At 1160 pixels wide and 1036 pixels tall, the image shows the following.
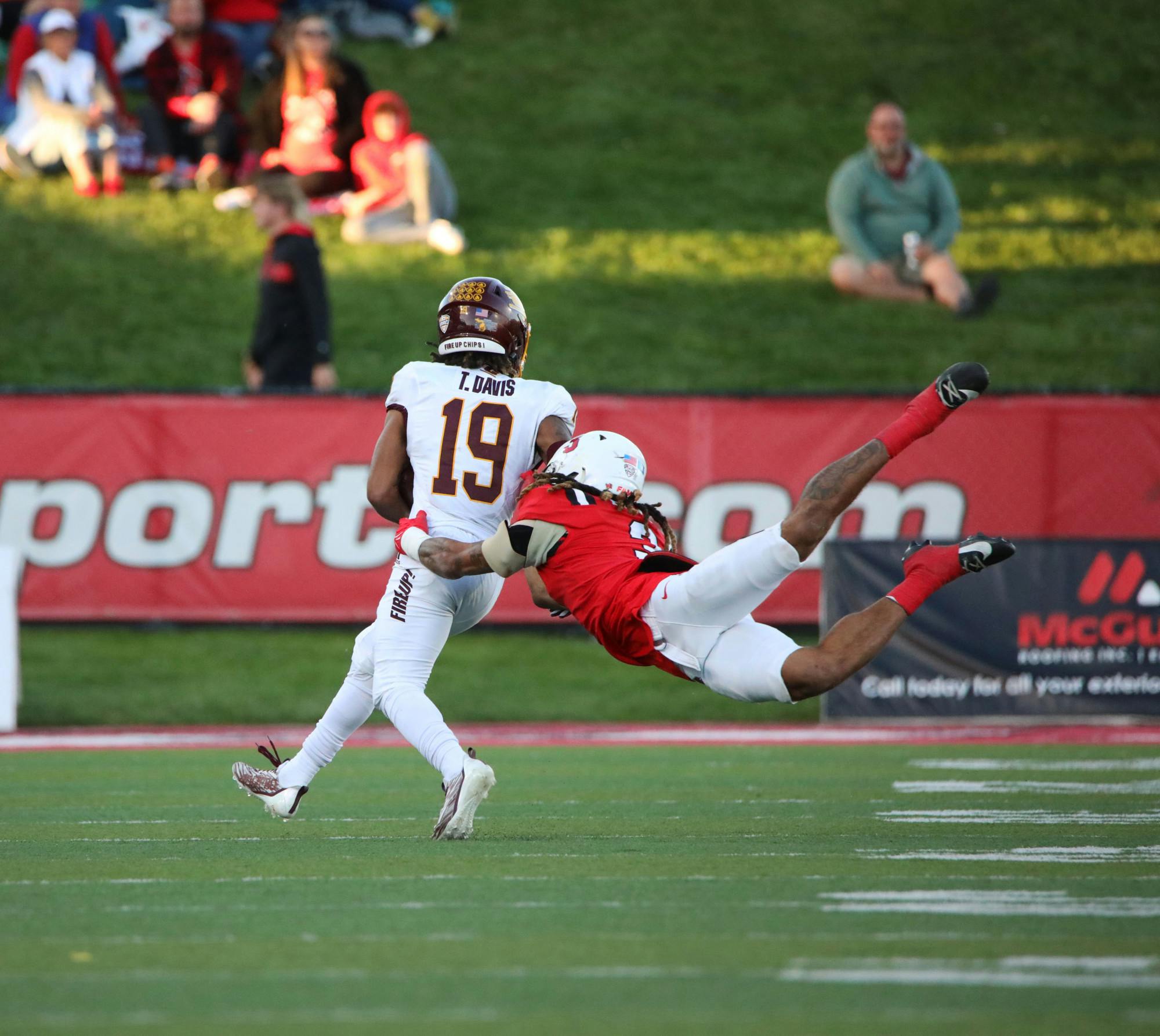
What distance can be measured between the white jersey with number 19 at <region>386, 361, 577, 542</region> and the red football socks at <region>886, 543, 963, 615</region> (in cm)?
144

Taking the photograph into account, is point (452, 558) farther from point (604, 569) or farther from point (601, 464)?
point (601, 464)

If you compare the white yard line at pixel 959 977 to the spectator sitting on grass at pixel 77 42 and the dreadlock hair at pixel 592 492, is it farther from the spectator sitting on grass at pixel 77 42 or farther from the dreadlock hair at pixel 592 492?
the spectator sitting on grass at pixel 77 42

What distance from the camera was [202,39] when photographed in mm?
17875

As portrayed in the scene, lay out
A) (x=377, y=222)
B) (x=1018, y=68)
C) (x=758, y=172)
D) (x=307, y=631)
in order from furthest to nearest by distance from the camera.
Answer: (x=1018, y=68) < (x=758, y=172) < (x=377, y=222) < (x=307, y=631)

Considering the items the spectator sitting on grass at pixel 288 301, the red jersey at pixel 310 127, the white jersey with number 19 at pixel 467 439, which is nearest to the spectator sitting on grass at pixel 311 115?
the red jersey at pixel 310 127

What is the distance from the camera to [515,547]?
6.12m

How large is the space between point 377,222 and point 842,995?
576 inches

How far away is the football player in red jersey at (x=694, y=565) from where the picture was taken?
5957 mm

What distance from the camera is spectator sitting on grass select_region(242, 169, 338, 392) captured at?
11734mm

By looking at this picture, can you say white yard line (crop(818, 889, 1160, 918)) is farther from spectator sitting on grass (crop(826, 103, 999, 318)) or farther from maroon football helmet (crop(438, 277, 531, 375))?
spectator sitting on grass (crop(826, 103, 999, 318))

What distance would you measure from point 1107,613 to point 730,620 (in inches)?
257

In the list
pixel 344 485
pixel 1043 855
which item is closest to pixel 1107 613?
pixel 344 485

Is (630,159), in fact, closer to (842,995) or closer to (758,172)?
(758,172)

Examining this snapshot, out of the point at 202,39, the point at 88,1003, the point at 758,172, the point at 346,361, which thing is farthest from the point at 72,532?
→ the point at 758,172
